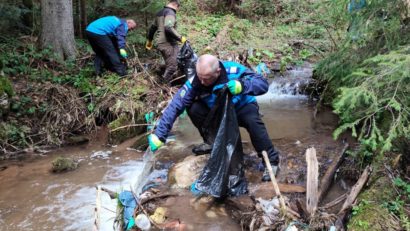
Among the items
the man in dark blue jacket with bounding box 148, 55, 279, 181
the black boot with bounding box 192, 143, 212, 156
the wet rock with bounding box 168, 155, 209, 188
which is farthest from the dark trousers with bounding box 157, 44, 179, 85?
the man in dark blue jacket with bounding box 148, 55, 279, 181

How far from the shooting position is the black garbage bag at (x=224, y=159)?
425 centimetres

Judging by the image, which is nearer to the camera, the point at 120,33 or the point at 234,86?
the point at 234,86

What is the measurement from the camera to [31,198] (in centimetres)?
546

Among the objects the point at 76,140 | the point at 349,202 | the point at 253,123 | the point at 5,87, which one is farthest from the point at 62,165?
the point at 349,202

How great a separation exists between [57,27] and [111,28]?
4.08ft

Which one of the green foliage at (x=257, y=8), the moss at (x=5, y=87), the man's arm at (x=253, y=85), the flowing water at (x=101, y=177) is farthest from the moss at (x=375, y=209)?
the green foliage at (x=257, y=8)

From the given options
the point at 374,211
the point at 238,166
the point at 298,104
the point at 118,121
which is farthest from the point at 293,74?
the point at 374,211

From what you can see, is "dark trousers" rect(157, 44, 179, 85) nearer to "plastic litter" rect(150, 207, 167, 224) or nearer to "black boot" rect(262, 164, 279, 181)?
"black boot" rect(262, 164, 279, 181)

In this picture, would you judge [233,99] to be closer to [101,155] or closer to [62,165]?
[62,165]

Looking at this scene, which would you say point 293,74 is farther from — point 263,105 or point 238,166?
point 238,166

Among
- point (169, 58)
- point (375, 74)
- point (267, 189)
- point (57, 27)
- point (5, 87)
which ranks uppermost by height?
point (57, 27)

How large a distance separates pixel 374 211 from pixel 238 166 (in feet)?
4.95

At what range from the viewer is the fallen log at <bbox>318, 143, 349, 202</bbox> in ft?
13.9

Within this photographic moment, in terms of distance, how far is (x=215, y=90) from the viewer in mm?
4445
